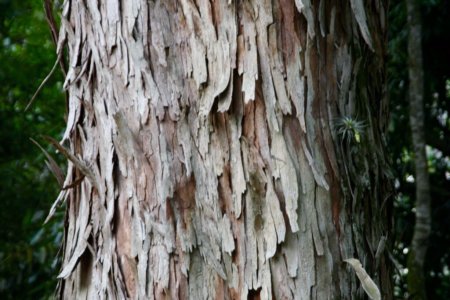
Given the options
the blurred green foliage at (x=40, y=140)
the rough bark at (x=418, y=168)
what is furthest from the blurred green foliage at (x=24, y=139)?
Answer: the rough bark at (x=418, y=168)

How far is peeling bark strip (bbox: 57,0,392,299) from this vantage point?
1146mm

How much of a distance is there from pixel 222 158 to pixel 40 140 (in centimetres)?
177

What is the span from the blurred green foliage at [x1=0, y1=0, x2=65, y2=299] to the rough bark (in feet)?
4.33

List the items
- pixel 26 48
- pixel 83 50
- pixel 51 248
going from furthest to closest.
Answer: pixel 26 48 → pixel 51 248 → pixel 83 50

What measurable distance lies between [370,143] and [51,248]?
1643 millimetres

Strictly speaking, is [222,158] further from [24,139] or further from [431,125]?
[431,125]

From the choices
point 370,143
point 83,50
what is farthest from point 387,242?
point 83,50

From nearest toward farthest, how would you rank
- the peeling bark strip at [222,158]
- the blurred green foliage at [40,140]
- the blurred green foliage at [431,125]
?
the peeling bark strip at [222,158]
the blurred green foliage at [40,140]
the blurred green foliage at [431,125]

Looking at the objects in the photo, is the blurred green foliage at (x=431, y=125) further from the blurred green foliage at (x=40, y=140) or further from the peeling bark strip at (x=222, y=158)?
the peeling bark strip at (x=222, y=158)

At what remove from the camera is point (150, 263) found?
1156 mm

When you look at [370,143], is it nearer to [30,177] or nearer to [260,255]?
[260,255]

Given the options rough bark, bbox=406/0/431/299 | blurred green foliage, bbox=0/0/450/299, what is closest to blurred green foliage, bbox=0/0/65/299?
blurred green foliage, bbox=0/0/450/299

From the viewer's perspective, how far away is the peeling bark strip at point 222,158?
1146 mm

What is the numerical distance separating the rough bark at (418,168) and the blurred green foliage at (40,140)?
0.18 metres
